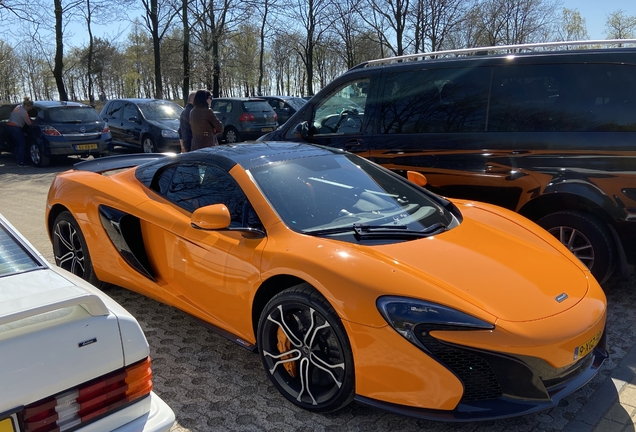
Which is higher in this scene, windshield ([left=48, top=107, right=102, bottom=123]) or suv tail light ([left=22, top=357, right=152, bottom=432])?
windshield ([left=48, top=107, right=102, bottom=123])

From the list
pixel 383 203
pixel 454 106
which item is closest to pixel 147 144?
pixel 454 106

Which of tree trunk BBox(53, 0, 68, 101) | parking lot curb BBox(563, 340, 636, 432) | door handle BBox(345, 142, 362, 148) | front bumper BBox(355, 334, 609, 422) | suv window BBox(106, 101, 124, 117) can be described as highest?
tree trunk BBox(53, 0, 68, 101)

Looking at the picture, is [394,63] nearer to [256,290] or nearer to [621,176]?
[621,176]

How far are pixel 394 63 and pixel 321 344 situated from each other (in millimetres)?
3532

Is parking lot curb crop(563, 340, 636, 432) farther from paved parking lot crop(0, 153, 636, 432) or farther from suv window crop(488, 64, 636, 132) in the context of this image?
suv window crop(488, 64, 636, 132)

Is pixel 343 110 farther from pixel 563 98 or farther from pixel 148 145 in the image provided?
pixel 148 145

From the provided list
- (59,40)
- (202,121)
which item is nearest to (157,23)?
(59,40)

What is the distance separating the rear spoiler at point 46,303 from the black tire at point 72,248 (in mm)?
2423

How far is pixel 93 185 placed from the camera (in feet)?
13.9

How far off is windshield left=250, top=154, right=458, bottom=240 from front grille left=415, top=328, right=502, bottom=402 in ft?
2.78

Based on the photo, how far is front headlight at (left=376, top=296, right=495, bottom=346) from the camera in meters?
2.38

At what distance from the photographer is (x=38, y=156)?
43.2 ft

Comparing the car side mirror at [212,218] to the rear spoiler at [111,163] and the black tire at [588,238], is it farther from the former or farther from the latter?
the black tire at [588,238]

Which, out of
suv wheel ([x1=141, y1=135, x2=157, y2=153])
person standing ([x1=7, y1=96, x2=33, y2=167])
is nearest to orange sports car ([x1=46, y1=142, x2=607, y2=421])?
suv wheel ([x1=141, y1=135, x2=157, y2=153])
